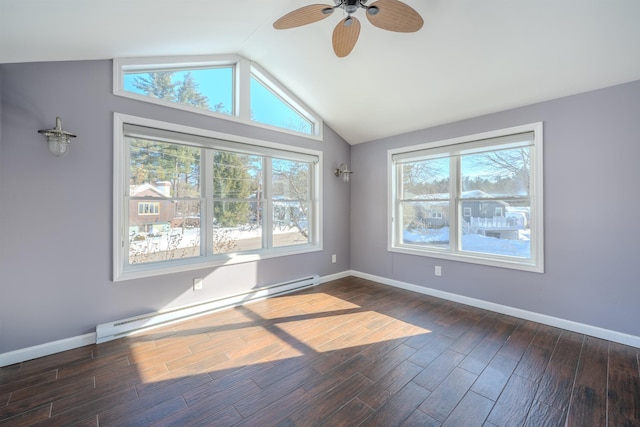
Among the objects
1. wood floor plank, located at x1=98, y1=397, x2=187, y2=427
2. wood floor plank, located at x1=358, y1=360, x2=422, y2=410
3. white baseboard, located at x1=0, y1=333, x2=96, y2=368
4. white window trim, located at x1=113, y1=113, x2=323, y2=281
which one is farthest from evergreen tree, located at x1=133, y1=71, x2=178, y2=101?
wood floor plank, located at x1=358, y1=360, x2=422, y2=410

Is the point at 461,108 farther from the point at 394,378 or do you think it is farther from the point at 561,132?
the point at 394,378

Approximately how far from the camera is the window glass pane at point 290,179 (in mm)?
4035

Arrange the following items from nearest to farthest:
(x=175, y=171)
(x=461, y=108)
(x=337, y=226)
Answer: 1. (x=175, y=171)
2. (x=461, y=108)
3. (x=337, y=226)

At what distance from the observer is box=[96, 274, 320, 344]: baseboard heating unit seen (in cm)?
252

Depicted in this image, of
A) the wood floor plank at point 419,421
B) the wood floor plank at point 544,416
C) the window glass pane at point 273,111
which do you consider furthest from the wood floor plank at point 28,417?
the window glass pane at point 273,111

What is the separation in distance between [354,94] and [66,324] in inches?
158

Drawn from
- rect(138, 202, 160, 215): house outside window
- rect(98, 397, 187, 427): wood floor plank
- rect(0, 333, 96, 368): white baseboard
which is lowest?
rect(98, 397, 187, 427): wood floor plank

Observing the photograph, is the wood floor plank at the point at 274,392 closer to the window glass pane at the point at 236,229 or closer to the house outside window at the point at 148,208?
the window glass pane at the point at 236,229

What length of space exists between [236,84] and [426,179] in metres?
3.00

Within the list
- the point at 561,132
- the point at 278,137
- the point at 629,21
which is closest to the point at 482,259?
the point at 561,132

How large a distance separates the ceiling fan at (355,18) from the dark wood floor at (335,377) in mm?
2605

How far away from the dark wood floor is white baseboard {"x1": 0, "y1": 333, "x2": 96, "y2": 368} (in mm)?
79

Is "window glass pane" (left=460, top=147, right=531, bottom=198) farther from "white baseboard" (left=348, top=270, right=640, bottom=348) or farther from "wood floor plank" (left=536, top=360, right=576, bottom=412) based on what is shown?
"wood floor plank" (left=536, top=360, right=576, bottom=412)

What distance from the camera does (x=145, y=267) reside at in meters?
2.89
